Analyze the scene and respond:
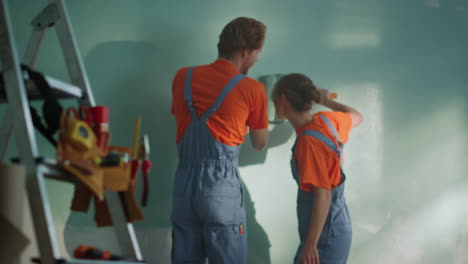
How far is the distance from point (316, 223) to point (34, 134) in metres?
0.94

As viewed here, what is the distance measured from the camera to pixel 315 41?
1.90 meters

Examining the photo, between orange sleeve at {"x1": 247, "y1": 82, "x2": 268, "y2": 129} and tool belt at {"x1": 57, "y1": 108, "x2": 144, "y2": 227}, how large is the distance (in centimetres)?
54

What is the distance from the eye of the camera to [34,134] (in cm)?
94

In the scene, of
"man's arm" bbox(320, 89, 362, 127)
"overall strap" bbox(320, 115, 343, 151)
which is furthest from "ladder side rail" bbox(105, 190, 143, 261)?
"man's arm" bbox(320, 89, 362, 127)

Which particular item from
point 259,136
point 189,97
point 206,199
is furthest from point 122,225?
point 259,136

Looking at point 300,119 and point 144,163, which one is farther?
point 300,119

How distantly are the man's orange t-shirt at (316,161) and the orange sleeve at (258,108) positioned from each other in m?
0.15

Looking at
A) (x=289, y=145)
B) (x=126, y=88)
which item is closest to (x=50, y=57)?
(x=126, y=88)

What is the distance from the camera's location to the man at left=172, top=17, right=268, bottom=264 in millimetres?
1374

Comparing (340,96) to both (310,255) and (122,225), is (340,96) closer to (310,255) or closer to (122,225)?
(310,255)

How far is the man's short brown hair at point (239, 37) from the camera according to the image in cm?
148

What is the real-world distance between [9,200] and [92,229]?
2.38 ft

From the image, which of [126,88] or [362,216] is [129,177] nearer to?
[126,88]

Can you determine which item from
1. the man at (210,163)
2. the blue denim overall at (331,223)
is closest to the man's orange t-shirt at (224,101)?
the man at (210,163)
